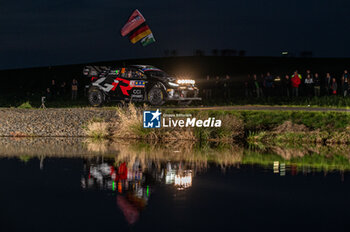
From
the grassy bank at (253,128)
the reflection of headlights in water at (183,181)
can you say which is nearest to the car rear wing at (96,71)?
the grassy bank at (253,128)

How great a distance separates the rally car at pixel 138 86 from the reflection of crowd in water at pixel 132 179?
599 centimetres

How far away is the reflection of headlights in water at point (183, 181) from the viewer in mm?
13227

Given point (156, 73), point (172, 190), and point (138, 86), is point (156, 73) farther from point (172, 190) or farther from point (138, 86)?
point (172, 190)

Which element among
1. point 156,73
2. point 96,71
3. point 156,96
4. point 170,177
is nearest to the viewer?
point 170,177

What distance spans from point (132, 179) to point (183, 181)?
50.0 inches

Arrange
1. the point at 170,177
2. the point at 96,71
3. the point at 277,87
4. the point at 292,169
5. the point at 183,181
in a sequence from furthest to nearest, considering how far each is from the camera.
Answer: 1. the point at 277,87
2. the point at 96,71
3. the point at 292,169
4. the point at 170,177
5. the point at 183,181

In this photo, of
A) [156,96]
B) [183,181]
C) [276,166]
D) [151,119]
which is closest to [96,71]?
[151,119]

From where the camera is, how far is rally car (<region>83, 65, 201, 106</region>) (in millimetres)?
23078

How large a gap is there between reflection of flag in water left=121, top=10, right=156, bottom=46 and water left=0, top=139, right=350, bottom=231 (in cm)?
646

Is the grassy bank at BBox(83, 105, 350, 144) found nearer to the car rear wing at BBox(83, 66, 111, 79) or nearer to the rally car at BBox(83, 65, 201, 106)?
the rally car at BBox(83, 65, 201, 106)

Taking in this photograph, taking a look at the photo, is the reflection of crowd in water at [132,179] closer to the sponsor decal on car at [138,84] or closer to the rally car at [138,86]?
the rally car at [138,86]

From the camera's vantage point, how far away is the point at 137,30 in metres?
25.4

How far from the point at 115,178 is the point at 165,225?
490cm

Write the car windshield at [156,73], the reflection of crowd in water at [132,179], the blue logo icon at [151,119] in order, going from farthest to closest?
the blue logo icon at [151,119], the car windshield at [156,73], the reflection of crowd in water at [132,179]
